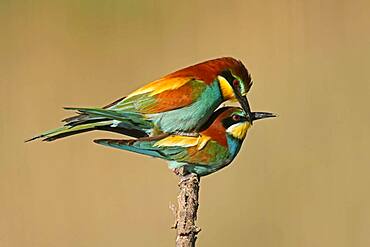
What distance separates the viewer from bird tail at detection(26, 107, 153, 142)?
4.65 feet

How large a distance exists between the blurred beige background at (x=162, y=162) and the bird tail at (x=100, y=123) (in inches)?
44.1

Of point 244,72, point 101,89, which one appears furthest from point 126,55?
point 244,72

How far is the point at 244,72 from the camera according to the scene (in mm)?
1496

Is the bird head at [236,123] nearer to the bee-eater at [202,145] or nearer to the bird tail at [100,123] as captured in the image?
the bee-eater at [202,145]

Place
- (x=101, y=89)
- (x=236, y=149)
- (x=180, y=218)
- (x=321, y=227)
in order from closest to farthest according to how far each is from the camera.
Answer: (x=180, y=218)
(x=236, y=149)
(x=321, y=227)
(x=101, y=89)

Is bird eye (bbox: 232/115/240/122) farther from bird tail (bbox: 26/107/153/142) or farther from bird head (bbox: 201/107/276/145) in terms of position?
bird tail (bbox: 26/107/153/142)

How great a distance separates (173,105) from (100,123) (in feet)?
0.35

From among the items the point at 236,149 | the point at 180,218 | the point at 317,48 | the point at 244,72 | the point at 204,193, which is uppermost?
the point at 317,48

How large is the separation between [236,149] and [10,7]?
171cm

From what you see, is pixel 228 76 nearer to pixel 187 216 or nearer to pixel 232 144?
pixel 232 144

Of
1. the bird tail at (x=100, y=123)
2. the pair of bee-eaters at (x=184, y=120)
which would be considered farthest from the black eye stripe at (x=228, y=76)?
the bird tail at (x=100, y=123)

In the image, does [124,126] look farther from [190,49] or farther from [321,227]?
[190,49]

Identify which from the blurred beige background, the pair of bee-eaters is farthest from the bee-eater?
the blurred beige background

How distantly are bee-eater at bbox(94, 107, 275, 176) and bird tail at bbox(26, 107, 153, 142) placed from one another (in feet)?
0.08
